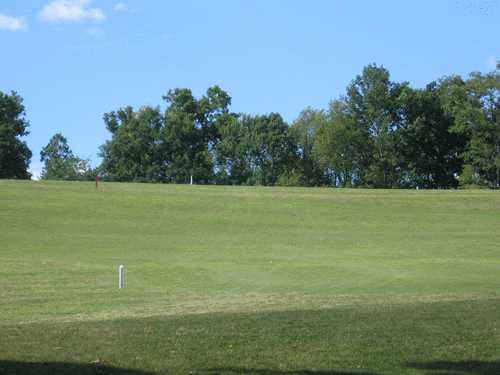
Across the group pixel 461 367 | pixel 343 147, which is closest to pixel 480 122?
pixel 343 147

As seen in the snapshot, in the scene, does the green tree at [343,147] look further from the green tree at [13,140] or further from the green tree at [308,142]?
the green tree at [13,140]

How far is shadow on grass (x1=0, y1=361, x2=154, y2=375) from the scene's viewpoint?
7430 millimetres

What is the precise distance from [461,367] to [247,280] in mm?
11155

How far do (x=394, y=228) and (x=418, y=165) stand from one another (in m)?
45.5

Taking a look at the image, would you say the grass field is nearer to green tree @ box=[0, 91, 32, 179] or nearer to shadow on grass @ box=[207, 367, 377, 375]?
shadow on grass @ box=[207, 367, 377, 375]

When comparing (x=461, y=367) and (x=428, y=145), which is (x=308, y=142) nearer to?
(x=428, y=145)

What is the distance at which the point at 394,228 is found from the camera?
3175cm

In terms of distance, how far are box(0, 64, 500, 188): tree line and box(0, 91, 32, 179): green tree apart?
11cm

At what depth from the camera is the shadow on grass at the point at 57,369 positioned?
7.43 metres

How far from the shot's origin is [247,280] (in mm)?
18750

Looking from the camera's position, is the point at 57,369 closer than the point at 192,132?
Yes

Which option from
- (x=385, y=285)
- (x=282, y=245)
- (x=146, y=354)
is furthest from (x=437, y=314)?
(x=282, y=245)

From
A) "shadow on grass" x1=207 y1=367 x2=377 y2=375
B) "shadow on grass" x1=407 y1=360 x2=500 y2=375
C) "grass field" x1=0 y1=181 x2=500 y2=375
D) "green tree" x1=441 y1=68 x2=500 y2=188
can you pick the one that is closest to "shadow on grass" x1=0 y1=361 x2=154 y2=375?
"grass field" x1=0 y1=181 x2=500 y2=375

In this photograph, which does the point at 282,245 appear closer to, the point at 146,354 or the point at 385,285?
the point at 385,285
